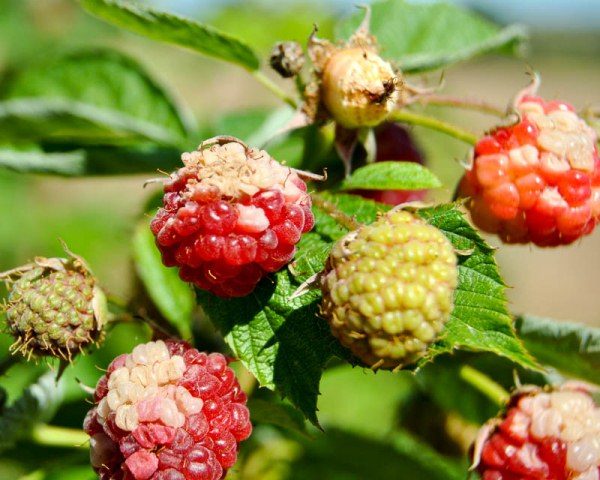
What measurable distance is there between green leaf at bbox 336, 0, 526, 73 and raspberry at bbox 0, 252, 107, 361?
962 millimetres

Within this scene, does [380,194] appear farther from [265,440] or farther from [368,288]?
[265,440]

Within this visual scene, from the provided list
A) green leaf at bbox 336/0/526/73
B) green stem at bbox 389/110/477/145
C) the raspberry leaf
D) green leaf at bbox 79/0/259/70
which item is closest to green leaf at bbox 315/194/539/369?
the raspberry leaf

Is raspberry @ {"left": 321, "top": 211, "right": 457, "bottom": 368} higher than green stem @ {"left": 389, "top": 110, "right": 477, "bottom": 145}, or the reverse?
green stem @ {"left": 389, "top": 110, "right": 477, "bottom": 145}

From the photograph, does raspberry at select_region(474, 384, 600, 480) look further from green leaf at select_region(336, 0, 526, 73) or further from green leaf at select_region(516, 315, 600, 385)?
green leaf at select_region(336, 0, 526, 73)

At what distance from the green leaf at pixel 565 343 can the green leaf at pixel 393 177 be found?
43cm

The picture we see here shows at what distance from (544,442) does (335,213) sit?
1.67 ft

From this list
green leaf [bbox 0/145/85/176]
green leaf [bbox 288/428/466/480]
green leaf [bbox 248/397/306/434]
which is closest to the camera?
green leaf [bbox 248/397/306/434]

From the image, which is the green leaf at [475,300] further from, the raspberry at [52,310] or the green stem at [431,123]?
the raspberry at [52,310]

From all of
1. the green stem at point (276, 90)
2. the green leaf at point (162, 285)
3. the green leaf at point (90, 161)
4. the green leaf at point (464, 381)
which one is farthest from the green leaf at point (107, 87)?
the green leaf at point (464, 381)

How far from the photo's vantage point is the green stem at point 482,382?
1653mm

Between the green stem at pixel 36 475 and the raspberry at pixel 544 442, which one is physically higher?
the raspberry at pixel 544 442

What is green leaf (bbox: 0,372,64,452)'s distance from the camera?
147 centimetres

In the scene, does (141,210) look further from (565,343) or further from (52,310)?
(565,343)

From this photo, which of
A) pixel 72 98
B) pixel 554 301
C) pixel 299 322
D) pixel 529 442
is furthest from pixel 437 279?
pixel 554 301
